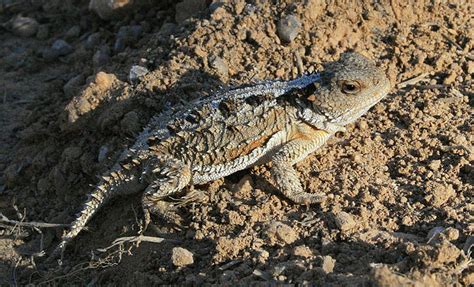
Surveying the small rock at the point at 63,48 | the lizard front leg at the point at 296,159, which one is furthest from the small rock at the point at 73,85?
the lizard front leg at the point at 296,159

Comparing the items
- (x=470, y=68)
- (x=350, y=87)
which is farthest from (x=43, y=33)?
(x=470, y=68)

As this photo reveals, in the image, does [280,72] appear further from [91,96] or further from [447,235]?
[447,235]

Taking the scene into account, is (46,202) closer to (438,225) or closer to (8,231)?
(8,231)

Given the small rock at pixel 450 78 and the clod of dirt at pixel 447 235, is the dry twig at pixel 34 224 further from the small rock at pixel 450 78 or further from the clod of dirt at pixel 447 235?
the small rock at pixel 450 78

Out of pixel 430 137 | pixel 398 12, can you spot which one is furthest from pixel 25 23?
pixel 430 137

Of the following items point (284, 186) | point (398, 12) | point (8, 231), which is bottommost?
point (8, 231)
